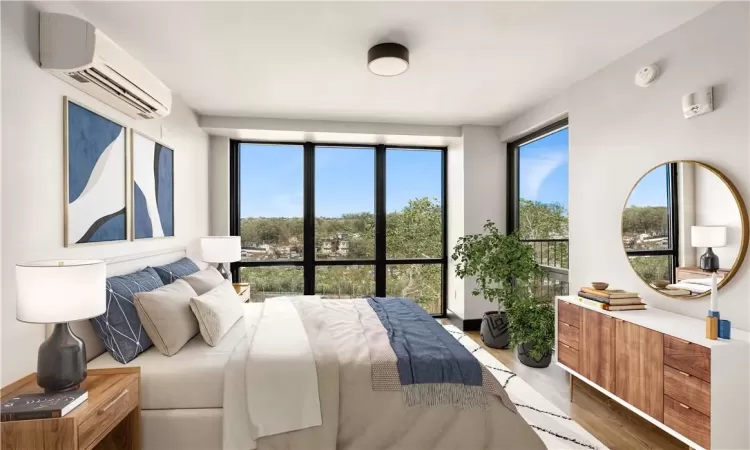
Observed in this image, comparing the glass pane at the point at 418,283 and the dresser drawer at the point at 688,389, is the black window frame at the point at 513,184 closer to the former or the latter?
the glass pane at the point at 418,283

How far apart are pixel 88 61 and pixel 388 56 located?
1666mm

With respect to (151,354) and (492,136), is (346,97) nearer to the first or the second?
(492,136)

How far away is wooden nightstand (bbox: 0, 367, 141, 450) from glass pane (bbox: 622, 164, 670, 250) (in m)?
3.20

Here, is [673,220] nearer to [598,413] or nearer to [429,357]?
[598,413]

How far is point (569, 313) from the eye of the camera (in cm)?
298

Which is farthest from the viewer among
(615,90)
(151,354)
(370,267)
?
(370,267)

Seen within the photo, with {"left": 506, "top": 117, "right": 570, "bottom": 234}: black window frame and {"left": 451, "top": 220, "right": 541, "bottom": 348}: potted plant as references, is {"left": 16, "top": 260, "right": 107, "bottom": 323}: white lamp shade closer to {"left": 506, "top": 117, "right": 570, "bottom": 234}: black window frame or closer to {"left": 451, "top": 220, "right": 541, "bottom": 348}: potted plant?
{"left": 451, "top": 220, "right": 541, "bottom": 348}: potted plant

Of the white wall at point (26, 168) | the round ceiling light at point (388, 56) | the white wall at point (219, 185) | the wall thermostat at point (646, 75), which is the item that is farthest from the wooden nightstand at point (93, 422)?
the wall thermostat at point (646, 75)

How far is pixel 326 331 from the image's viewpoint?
101 inches

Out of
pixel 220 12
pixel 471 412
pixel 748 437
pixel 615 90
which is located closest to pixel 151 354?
pixel 471 412

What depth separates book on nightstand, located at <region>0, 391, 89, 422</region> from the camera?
1.46m

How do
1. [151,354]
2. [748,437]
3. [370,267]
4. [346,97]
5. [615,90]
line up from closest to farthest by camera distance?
1. [748,437]
2. [151,354]
3. [615,90]
4. [346,97]
5. [370,267]

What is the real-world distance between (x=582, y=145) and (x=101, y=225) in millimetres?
3695

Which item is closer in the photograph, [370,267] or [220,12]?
[220,12]
